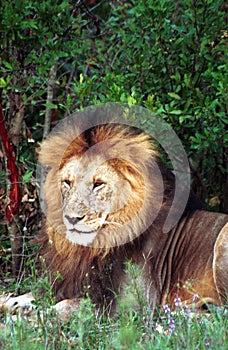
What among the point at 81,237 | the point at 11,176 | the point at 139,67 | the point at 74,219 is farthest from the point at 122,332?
the point at 139,67

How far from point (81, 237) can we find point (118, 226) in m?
0.24

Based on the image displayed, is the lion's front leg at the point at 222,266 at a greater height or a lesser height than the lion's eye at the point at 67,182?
lesser

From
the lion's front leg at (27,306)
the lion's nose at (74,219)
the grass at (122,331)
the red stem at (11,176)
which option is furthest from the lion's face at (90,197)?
the red stem at (11,176)

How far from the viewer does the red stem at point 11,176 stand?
5.75 metres

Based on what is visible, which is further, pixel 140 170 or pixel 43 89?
pixel 43 89

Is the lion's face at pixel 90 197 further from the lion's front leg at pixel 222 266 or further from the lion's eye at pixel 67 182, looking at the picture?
the lion's front leg at pixel 222 266

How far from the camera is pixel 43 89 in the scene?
6.25 metres

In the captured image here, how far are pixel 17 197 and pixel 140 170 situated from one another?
3.94 ft

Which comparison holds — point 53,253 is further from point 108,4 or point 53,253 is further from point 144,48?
point 108,4

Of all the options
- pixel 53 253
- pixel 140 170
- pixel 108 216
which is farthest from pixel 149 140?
pixel 53 253

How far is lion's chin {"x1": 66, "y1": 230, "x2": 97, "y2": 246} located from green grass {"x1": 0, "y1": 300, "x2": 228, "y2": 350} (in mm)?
591

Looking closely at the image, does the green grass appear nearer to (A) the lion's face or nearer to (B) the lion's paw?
(B) the lion's paw

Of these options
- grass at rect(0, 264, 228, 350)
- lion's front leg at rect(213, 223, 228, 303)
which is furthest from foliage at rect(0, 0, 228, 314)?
grass at rect(0, 264, 228, 350)

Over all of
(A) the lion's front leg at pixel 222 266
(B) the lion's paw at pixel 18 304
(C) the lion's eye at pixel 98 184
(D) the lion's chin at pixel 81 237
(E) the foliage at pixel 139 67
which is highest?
(E) the foliage at pixel 139 67
